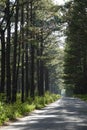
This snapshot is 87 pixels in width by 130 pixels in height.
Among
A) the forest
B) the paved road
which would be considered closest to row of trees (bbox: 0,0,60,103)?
the forest

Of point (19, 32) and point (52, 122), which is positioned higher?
point (19, 32)

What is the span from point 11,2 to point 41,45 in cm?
2757

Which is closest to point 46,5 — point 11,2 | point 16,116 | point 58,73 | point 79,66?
point 11,2

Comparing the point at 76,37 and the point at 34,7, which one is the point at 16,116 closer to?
the point at 34,7

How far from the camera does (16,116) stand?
2575 cm

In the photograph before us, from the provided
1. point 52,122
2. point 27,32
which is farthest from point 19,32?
point 52,122

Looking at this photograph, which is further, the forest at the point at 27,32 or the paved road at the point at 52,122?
the forest at the point at 27,32

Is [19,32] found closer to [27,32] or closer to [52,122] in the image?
[27,32]

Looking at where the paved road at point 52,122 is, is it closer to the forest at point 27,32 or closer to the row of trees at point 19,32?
the forest at point 27,32

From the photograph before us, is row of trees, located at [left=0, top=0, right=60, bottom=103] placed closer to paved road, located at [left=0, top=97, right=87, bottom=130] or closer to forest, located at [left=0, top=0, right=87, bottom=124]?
forest, located at [left=0, top=0, right=87, bottom=124]

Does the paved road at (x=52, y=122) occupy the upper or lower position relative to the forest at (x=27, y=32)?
lower

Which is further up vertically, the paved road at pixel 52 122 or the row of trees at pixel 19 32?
the row of trees at pixel 19 32

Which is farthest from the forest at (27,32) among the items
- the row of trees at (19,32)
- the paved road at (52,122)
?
the paved road at (52,122)

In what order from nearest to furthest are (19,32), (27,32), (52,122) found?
(52,122), (27,32), (19,32)
